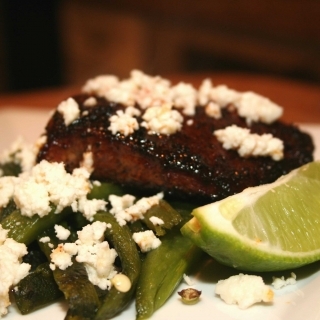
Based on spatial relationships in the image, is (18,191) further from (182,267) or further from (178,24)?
(178,24)

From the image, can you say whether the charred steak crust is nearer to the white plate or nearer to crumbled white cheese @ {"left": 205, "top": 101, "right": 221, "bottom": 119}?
crumbled white cheese @ {"left": 205, "top": 101, "right": 221, "bottom": 119}

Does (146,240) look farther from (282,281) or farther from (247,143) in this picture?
(247,143)

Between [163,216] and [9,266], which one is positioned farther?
[163,216]

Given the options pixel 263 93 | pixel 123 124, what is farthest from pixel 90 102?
pixel 263 93

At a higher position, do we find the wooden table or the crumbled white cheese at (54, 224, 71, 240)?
the crumbled white cheese at (54, 224, 71, 240)

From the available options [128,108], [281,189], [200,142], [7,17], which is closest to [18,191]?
[128,108]

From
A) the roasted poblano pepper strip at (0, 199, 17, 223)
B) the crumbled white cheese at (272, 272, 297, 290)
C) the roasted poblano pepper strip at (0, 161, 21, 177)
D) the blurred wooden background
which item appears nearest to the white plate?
the crumbled white cheese at (272, 272, 297, 290)

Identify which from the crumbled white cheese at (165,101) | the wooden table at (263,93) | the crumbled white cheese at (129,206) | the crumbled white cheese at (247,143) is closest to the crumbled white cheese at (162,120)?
the crumbled white cheese at (165,101)
